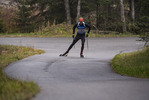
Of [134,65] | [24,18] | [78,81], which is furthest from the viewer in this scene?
[24,18]

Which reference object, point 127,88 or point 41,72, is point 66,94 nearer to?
point 127,88

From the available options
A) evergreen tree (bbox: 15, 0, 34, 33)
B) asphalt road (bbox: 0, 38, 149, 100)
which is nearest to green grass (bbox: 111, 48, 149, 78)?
asphalt road (bbox: 0, 38, 149, 100)

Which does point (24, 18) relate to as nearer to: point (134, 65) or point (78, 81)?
point (134, 65)

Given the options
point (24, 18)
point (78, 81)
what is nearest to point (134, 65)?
point (78, 81)

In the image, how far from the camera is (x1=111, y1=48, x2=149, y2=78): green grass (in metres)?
10.0

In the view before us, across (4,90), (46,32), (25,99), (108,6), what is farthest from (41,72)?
(108,6)

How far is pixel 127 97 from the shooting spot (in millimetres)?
5832

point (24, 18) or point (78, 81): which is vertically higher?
point (24, 18)

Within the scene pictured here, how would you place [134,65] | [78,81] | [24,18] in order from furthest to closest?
[24,18] → [134,65] → [78,81]

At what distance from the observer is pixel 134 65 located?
36.4ft

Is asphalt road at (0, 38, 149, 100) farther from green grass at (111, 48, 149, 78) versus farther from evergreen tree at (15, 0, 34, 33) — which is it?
evergreen tree at (15, 0, 34, 33)

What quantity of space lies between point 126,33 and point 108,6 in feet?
23.0

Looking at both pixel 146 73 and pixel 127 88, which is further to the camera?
pixel 146 73

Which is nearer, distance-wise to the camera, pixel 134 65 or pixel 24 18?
pixel 134 65
